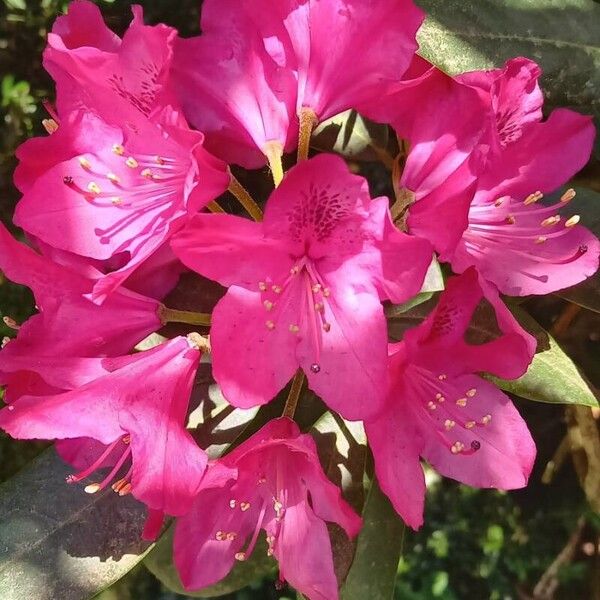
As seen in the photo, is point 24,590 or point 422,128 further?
point 24,590

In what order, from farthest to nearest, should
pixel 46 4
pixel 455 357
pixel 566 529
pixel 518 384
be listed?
1. pixel 566 529
2. pixel 46 4
3. pixel 518 384
4. pixel 455 357

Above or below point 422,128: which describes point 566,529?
below

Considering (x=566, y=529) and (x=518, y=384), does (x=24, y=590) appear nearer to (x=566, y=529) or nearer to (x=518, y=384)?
(x=518, y=384)

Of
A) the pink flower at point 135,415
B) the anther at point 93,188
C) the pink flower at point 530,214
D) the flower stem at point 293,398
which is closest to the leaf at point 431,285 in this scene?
the pink flower at point 530,214

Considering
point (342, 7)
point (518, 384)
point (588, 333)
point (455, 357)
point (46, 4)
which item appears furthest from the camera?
point (588, 333)

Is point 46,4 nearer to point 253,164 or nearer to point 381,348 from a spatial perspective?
point 253,164

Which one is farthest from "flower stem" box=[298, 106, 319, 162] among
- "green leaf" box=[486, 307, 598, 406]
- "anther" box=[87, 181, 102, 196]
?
"green leaf" box=[486, 307, 598, 406]

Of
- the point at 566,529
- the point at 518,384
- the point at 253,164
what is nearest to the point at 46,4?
the point at 253,164

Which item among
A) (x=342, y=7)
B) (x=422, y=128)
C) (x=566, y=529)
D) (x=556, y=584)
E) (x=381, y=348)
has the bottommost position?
(x=556, y=584)
